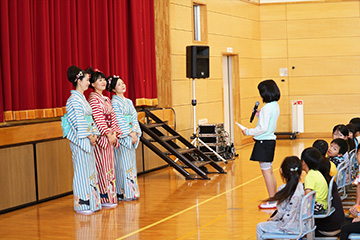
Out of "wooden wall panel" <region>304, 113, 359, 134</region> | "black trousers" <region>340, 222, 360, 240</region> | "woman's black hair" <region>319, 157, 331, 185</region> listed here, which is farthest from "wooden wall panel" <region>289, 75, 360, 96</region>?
"black trousers" <region>340, 222, 360, 240</region>

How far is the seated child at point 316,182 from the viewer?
4469 mm

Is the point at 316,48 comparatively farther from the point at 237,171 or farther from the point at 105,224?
the point at 105,224

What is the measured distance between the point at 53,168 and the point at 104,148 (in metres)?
1.01

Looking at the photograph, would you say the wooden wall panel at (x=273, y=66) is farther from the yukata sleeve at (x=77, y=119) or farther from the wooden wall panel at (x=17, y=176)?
the yukata sleeve at (x=77, y=119)

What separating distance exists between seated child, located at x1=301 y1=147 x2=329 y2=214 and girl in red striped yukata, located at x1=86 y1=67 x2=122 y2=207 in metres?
2.80

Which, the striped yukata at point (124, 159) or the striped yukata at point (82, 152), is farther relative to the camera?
the striped yukata at point (124, 159)

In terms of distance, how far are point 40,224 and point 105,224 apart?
709mm

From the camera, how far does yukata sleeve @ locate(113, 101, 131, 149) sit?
6.95 metres

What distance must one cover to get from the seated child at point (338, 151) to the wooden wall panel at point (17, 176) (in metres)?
3.52

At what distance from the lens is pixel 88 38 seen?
8.25m

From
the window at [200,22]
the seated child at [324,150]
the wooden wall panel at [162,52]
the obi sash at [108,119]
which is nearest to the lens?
the seated child at [324,150]

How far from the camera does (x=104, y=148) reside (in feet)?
21.9

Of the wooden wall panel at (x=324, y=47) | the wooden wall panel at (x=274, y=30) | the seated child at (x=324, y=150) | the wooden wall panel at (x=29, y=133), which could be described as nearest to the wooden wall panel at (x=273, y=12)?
the wooden wall panel at (x=274, y=30)

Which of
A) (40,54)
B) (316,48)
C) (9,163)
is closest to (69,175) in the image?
(9,163)
